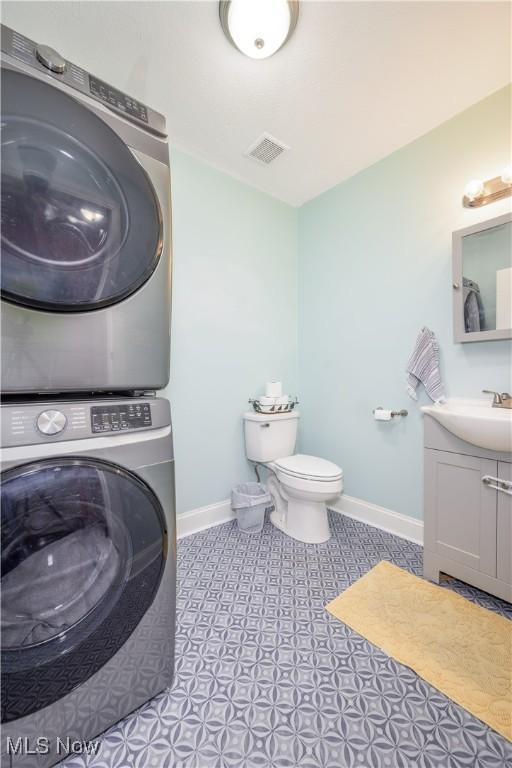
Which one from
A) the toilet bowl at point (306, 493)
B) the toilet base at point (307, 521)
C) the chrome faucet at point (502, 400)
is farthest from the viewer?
the toilet base at point (307, 521)

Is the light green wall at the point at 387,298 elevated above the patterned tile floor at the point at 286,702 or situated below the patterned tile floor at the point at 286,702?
above

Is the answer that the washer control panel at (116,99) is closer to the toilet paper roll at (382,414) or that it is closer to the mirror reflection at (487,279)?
the mirror reflection at (487,279)

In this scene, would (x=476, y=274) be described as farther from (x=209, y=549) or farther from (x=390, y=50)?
(x=209, y=549)

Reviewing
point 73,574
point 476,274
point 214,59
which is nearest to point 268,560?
point 73,574

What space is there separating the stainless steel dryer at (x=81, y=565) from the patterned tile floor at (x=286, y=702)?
164 mm

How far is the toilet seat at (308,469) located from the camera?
1.76 meters

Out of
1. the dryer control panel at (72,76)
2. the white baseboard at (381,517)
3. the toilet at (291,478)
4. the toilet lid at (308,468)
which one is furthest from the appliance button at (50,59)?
the white baseboard at (381,517)

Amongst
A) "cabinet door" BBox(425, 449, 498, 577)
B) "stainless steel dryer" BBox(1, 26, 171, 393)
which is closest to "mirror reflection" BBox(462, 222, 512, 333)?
"cabinet door" BBox(425, 449, 498, 577)

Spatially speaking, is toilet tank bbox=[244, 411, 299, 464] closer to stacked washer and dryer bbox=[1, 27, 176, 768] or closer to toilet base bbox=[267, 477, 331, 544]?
toilet base bbox=[267, 477, 331, 544]

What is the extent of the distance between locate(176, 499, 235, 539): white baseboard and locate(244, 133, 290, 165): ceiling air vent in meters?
2.26

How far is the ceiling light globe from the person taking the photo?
1533 mm

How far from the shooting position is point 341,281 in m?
2.23

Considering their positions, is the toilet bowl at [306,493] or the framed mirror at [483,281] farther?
the toilet bowl at [306,493]

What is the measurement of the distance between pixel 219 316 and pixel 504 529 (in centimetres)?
184
